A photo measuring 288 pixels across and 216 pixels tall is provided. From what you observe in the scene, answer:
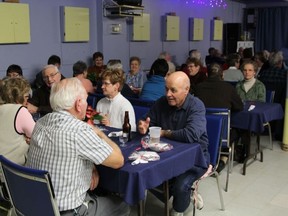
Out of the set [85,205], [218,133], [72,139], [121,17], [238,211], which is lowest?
[238,211]

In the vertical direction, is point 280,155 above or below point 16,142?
below

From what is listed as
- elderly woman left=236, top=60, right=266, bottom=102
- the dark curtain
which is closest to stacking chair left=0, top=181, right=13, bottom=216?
elderly woman left=236, top=60, right=266, bottom=102

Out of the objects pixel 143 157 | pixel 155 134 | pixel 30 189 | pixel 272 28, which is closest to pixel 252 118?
pixel 155 134

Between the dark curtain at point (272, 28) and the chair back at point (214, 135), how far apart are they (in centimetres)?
930

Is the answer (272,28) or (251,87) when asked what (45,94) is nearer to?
(251,87)

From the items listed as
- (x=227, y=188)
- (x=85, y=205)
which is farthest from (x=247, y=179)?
(x=85, y=205)

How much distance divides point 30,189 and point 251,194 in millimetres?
2392

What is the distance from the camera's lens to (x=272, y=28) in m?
11.5

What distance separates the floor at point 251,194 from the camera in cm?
324

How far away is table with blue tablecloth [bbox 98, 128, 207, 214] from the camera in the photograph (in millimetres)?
2068

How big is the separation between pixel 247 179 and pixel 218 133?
4.02ft

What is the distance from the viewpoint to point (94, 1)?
21.3 feet

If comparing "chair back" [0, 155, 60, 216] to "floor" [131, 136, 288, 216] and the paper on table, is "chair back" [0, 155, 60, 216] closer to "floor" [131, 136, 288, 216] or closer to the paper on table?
the paper on table

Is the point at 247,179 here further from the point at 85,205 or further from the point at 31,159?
the point at 31,159
